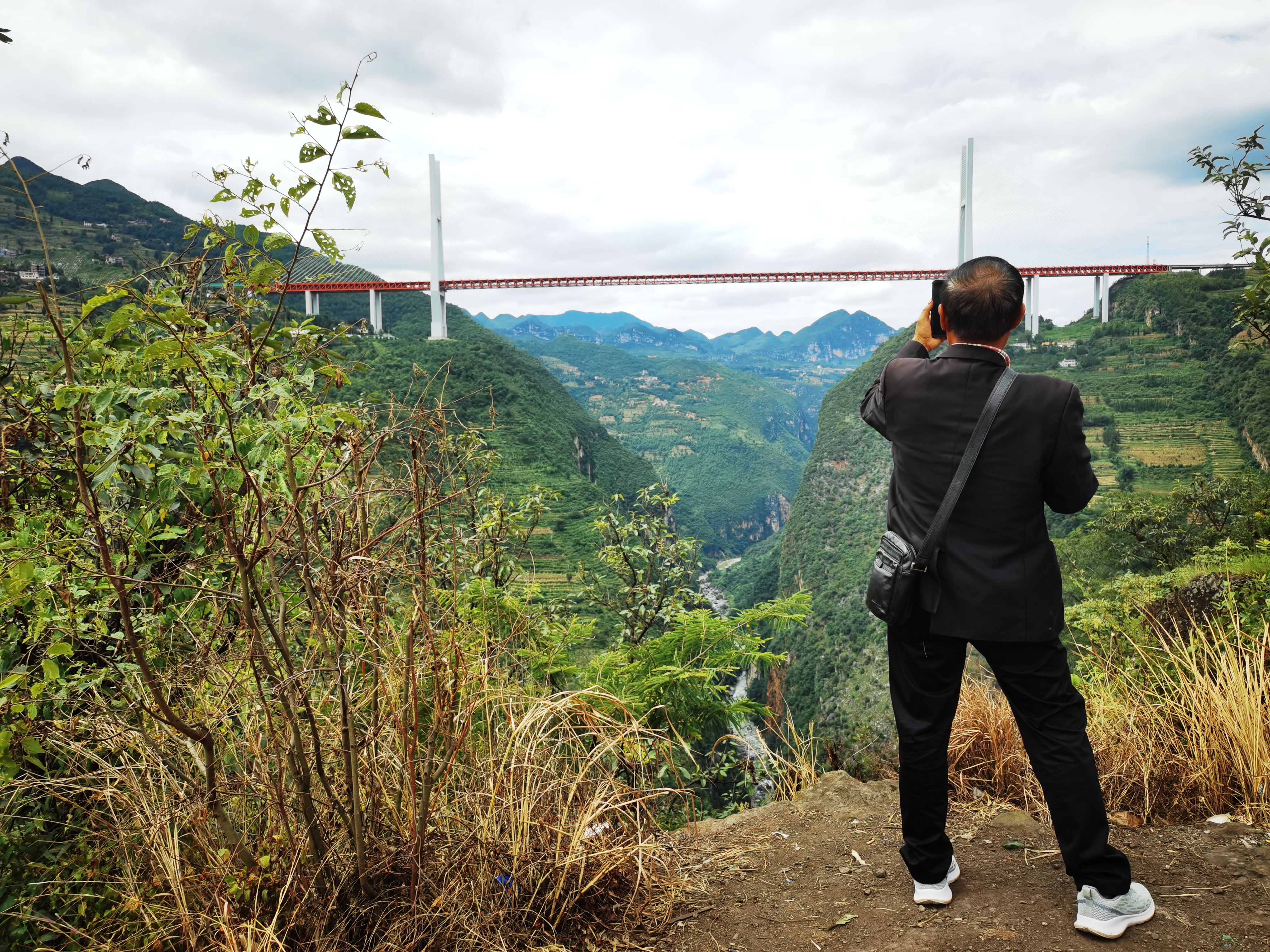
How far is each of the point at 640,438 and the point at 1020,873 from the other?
124 meters

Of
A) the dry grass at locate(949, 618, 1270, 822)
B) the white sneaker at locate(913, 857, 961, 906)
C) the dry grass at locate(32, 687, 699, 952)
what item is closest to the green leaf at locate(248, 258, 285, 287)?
the dry grass at locate(32, 687, 699, 952)

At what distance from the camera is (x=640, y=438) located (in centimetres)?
12525

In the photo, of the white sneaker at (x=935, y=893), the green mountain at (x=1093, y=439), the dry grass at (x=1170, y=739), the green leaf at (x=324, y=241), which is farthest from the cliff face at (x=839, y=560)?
the green leaf at (x=324, y=241)

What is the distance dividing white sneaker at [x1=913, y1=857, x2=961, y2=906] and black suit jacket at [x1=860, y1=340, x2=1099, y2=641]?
2.30 ft

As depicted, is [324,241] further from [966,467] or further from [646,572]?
[646,572]

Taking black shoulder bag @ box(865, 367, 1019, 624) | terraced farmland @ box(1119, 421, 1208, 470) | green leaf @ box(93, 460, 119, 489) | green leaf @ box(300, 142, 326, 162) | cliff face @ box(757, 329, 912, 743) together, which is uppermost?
green leaf @ box(300, 142, 326, 162)

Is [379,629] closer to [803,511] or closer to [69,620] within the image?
[69,620]

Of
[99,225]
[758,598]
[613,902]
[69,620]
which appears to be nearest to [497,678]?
[613,902]

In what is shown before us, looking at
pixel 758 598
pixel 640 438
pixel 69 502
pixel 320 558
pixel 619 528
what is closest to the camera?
pixel 320 558

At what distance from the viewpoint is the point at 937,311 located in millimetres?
1948

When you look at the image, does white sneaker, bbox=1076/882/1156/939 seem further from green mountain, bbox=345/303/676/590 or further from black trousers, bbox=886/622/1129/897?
green mountain, bbox=345/303/676/590

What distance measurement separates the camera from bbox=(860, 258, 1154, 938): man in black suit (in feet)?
5.53

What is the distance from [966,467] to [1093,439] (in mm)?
50015

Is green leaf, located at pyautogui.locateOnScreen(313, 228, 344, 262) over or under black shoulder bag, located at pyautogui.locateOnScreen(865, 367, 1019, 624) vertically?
over
